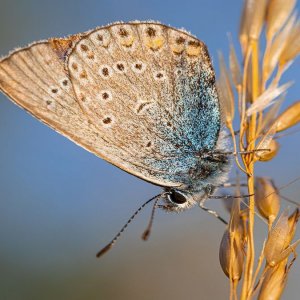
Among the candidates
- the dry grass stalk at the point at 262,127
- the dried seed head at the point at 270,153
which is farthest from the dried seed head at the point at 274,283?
the dried seed head at the point at 270,153

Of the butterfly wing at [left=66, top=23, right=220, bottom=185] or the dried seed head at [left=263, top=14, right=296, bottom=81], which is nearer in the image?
the dried seed head at [left=263, top=14, right=296, bottom=81]

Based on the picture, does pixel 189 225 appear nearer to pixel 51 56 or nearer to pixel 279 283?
pixel 51 56

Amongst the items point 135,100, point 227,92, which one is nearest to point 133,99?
point 135,100

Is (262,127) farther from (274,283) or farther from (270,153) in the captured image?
(274,283)

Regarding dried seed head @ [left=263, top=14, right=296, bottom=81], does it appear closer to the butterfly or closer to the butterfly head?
the butterfly

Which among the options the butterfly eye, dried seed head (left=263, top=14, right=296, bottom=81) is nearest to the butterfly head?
the butterfly eye

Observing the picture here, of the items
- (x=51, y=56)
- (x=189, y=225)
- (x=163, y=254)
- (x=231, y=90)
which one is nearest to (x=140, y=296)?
(x=163, y=254)

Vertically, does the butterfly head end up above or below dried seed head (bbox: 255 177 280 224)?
below

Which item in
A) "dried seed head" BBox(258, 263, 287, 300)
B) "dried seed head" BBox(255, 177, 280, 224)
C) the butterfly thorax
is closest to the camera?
"dried seed head" BBox(258, 263, 287, 300)
